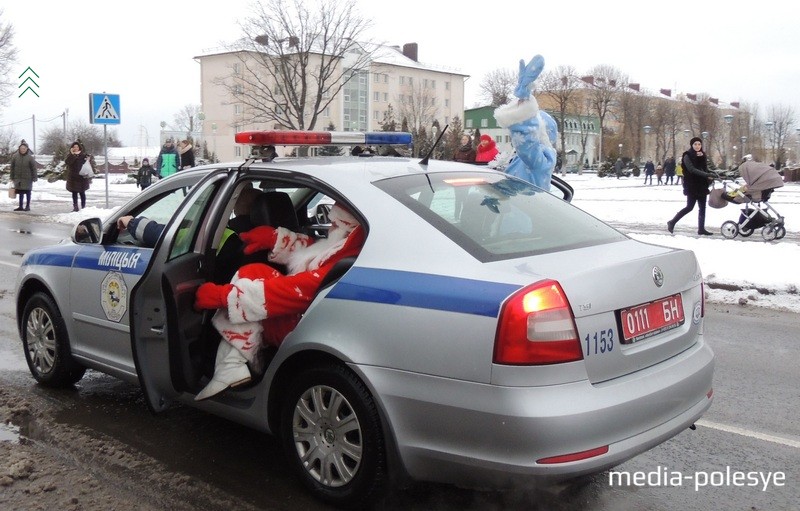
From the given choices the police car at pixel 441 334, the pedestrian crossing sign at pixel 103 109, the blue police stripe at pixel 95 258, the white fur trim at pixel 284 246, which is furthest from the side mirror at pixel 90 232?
the pedestrian crossing sign at pixel 103 109

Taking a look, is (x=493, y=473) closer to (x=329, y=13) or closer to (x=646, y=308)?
(x=646, y=308)

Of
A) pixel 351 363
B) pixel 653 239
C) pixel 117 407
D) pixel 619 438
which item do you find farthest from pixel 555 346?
pixel 653 239

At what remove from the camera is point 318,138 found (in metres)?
4.35

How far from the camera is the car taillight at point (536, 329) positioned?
Result: 9.87ft

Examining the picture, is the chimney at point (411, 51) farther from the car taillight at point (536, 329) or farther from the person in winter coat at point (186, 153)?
the car taillight at point (536, 329)

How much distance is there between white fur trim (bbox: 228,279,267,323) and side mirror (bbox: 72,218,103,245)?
1.50 m

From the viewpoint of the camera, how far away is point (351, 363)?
3.37 metres

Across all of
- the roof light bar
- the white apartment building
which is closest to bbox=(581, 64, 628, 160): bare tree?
the white apartment building

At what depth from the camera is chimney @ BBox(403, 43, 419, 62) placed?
355ft

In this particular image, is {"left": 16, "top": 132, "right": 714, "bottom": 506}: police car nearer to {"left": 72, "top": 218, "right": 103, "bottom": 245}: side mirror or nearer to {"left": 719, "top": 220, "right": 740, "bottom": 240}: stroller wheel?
{"left": 72, "top": 218, "right": 103, "bottom": 245}: side mirror

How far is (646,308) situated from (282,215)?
2.08 metres

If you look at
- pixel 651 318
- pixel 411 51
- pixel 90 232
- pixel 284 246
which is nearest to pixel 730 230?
pixel 651 318

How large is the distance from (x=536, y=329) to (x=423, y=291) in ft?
1.59

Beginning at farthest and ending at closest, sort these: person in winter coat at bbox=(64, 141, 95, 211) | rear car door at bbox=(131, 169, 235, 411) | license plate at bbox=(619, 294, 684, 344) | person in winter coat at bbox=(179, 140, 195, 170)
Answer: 1. person in winter coat at bbox=(64, 141, 95, 211)
2. person in winter coat at bbox=(179, 140, 195, 170)
3. rear car door at bbox=(131, 169, 235, 411)
4. license plate at bbox=(619, 294, 684, 344)
